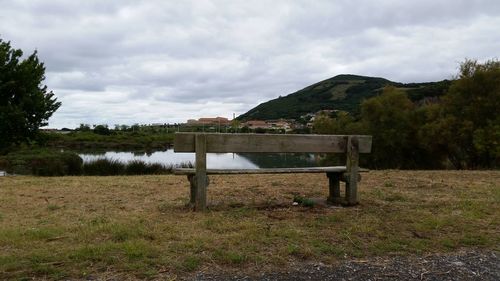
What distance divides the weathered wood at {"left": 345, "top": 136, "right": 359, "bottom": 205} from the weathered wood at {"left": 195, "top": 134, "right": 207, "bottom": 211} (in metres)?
1.92

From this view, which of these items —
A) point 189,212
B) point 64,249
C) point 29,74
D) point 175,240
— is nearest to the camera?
point 64,249

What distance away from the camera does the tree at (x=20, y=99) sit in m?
18.2

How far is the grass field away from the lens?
343 cm

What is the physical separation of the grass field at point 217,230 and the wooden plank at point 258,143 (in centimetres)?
75

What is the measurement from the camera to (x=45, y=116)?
66.0 feet

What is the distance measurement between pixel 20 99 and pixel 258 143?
1688cm

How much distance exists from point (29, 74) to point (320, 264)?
62.4 feet

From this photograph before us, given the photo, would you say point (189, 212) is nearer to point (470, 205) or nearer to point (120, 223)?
point (120, 223)

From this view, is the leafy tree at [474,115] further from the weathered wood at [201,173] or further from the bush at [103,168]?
the weathered wood at [201,173]

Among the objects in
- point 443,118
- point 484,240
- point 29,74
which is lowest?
point 484,240

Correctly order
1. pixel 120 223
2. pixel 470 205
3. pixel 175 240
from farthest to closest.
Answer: pixel 470 205 < pixel 120 223 < pixel 175 240

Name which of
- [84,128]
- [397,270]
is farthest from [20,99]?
[84,128]

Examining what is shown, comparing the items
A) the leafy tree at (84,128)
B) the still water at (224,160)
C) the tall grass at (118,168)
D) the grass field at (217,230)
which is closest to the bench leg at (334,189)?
the grass field at (217,230)

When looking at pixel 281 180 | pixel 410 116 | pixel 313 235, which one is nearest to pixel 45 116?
pixel 281 180
